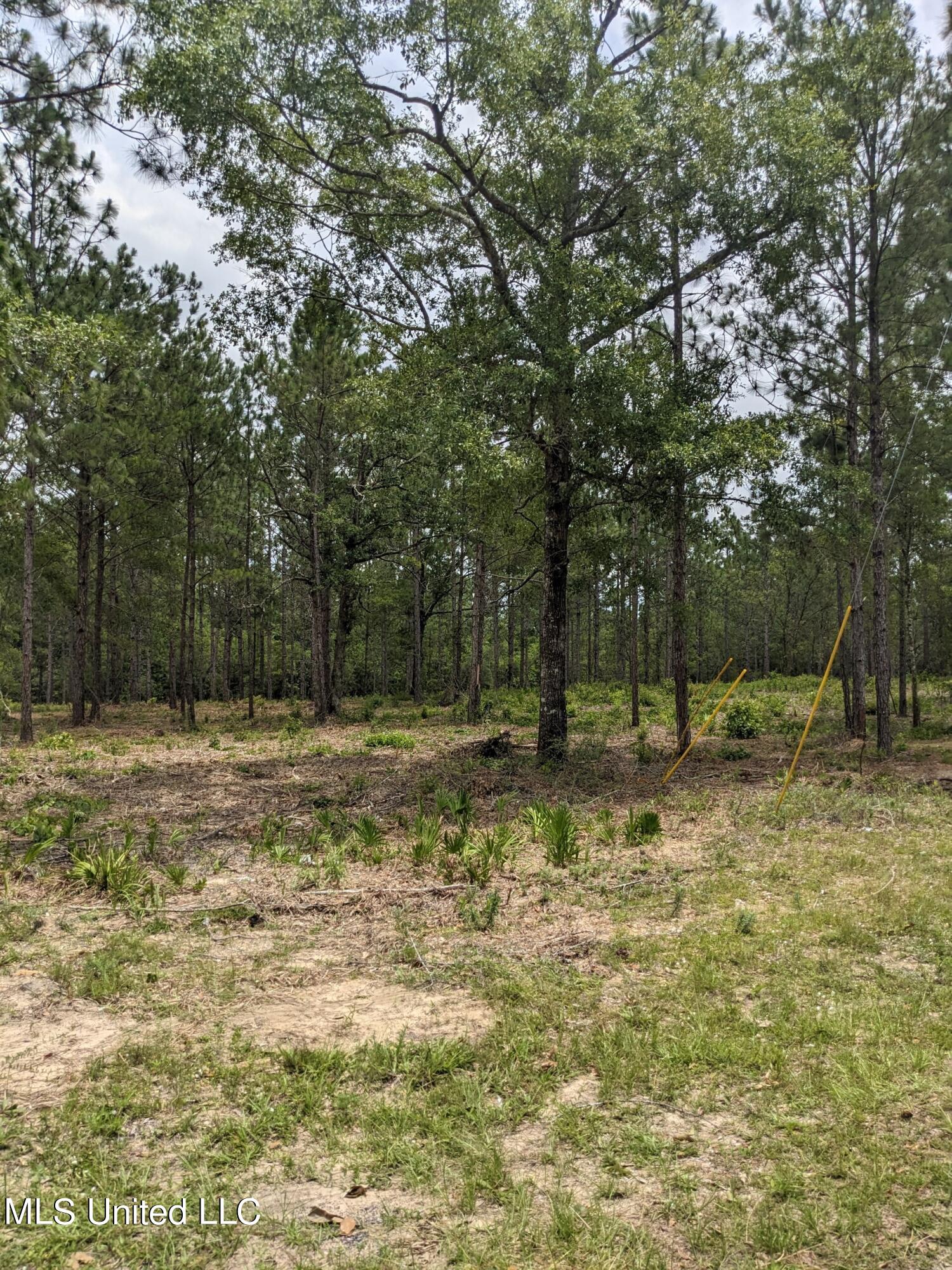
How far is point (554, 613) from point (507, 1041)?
347 inches

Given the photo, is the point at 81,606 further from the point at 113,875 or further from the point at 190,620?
the point at 113,875

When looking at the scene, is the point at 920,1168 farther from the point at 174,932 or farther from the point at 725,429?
the point at 725,429

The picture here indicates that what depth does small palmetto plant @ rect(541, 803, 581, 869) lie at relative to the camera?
670 centimetres

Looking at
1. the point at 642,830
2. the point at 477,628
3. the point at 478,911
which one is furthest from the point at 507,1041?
the point at 477,628

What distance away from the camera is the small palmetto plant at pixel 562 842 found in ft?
22.0

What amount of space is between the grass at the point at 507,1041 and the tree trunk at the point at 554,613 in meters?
4.08

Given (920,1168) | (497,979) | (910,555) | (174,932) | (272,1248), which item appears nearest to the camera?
(272,1248)

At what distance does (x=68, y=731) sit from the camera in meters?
18.1

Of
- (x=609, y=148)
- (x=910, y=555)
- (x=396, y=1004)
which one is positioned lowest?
(x=396, y=1004)

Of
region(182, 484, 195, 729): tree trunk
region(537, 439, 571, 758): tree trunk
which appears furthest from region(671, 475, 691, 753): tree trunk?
region(182, 484, 195, 729): tree trunk

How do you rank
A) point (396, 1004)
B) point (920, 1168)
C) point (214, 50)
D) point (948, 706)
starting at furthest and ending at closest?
1. point (948, 706)
2. point (214, 50)
3. point (396, 1004)
4. point (920, 1168)

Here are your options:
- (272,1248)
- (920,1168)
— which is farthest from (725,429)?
(272,1248)

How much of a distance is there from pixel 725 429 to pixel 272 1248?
10068 mm

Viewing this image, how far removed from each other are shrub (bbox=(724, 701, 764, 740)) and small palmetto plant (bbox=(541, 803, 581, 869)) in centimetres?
944
